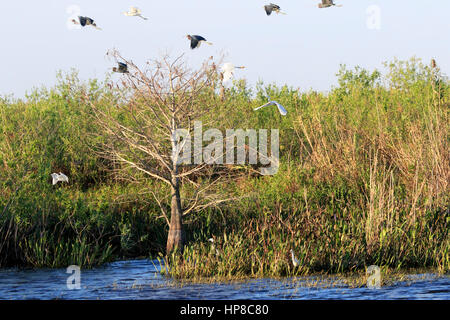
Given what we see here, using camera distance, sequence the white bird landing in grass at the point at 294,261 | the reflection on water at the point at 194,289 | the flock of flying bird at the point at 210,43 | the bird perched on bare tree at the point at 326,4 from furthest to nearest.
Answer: the bird perched on bare tree at the point at 326,4 → the flock of flying bird at the point at 210,43 → the white bird landing in grass at the point at 294,261 → the reflection on water at the point at 194,289

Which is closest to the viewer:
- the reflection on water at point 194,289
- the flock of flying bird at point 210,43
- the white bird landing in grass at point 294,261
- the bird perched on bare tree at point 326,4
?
the reflection on water at point 194,289

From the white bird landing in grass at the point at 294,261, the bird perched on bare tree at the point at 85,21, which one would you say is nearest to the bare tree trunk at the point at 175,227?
the white bird landing in grass at the point at 294,261

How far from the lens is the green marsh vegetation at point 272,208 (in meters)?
12.1

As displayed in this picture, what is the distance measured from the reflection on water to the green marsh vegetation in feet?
1.86

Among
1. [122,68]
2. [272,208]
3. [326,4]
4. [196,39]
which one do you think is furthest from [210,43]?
[272,208]

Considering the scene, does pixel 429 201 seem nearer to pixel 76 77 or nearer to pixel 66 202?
pixel 66 202

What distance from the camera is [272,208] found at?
52.6ft

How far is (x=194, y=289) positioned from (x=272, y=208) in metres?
5.44

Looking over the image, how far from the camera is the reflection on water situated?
10.5 meters

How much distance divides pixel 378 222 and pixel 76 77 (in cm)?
1580

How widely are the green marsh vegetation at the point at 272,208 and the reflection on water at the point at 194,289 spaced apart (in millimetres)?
568

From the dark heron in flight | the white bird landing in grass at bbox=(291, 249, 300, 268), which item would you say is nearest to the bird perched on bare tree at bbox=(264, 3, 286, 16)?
the dark heron in flight

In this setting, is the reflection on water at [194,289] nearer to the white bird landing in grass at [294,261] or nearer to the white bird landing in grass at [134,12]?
the white bird landing in grass at [294,261]
